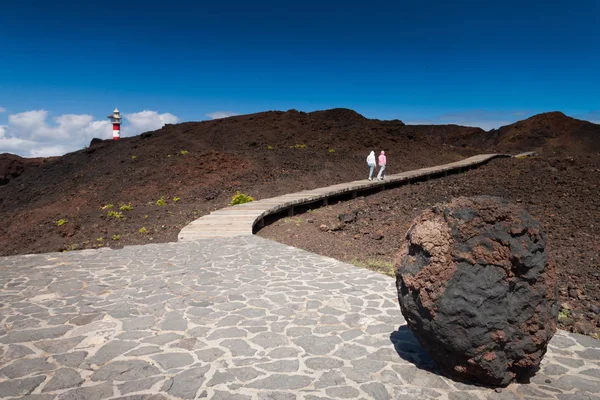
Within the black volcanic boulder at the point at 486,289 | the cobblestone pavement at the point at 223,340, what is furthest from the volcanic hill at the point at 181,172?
the black volcanic boulder at the point at 486,289

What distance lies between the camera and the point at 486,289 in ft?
11.3

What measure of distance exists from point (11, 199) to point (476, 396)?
2566 cm

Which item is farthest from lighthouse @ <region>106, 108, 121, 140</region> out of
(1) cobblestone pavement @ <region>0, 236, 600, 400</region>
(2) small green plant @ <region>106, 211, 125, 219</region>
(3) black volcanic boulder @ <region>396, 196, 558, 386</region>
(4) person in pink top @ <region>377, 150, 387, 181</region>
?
(3) black volcanic boulder @ <region>396, 196, 558, 386</region>

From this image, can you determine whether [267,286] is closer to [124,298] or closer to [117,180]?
[124,298]

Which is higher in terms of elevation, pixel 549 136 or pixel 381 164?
pixel 549 136

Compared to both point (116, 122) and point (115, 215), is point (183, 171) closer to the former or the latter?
point (115, 215)

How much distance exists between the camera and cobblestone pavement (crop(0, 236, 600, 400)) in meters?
3.66

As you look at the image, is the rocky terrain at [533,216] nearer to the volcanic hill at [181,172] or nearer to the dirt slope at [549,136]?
the volcanic hill at [181,172]

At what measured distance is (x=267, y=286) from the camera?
6293 mm

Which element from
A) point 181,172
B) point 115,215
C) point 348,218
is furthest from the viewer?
point 181,172

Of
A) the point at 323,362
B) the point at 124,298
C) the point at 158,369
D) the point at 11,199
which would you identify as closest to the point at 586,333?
the point at 323,362

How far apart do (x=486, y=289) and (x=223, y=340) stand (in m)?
2.61

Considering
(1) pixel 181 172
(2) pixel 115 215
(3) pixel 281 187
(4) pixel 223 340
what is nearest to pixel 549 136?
(3) pixel 281 187

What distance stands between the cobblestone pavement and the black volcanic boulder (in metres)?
0.32
